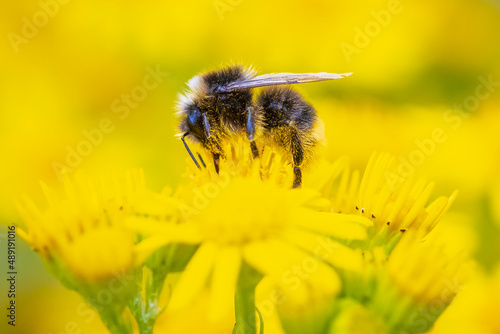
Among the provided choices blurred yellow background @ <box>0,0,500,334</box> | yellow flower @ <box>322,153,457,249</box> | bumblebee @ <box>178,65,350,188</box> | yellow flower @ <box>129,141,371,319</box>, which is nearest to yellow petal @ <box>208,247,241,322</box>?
yellow flower @ <box>129,141,371,319</box>

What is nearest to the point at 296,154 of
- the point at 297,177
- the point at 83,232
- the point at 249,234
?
the point at 297,177

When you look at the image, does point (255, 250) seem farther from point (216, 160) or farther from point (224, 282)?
point (216, 160)

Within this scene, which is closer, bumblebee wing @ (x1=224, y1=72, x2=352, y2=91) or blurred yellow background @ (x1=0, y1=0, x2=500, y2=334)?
bumblebee wing @ (x1=224, y1=72, x2=352, y2=91)

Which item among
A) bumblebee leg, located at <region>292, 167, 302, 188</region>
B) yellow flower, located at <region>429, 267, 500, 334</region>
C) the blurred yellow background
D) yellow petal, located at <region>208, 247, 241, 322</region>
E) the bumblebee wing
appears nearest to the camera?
yellow petal, located at <region>208, 247, 241, 322</region>

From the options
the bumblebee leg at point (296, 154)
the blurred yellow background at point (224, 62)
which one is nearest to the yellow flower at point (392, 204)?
the bumblebee leg at point (296, 154)

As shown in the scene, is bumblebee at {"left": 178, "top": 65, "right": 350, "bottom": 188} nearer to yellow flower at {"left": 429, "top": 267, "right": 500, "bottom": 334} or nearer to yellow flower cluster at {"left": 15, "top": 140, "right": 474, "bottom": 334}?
yellow flower cluster at {"left": 15, "top": 140, "right": 474, "bottom": 334}

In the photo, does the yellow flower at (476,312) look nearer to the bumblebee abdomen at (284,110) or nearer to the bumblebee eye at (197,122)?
the bumblebee abdomen at (284,110)

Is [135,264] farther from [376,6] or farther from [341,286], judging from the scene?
[376,6]
